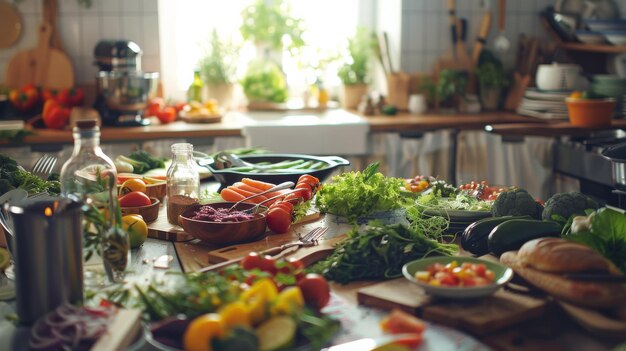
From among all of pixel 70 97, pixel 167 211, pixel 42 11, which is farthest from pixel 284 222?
pixel 42 11

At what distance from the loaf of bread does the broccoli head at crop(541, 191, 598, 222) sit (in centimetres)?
41

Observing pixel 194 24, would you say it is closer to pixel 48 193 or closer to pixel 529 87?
pixel 529 87

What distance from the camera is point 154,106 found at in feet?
15.9

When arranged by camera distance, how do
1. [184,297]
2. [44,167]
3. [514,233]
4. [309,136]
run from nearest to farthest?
[184,297], [514,233], [44,167], [309,136]

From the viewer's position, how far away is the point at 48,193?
218cm

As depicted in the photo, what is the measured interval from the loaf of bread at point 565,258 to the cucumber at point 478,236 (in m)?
0.28

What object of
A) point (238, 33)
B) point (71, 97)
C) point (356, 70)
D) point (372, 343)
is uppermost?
point (238, 33)

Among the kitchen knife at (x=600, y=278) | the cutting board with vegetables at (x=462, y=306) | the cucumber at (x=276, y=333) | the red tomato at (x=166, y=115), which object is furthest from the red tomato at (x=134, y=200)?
the red tomato at (x=166, y=115)

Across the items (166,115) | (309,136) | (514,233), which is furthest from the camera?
(166,115)

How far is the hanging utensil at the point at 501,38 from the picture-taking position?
5.31 metres

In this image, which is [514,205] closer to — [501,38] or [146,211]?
[146,211]

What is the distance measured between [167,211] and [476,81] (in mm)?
3436

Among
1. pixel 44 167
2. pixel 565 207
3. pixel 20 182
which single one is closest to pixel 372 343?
pixel 565 207

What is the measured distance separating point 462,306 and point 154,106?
11.6 feet
